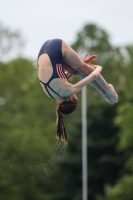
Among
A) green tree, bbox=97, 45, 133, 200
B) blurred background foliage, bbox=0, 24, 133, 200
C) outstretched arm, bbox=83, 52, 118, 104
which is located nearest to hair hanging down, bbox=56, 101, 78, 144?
outstretched arm, bbox=83, 52, 118, 104

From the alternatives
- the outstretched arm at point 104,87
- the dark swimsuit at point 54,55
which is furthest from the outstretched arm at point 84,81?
the outstretched arm at point 104,87

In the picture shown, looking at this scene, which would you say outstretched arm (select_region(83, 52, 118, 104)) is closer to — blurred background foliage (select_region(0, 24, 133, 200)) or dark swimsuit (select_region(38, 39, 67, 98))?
dark swimsuit (select_region(38, 39, 67, 98))

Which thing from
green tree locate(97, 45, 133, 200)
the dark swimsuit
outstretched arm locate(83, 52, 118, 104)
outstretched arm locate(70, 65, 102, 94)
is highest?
the dark swimsuit

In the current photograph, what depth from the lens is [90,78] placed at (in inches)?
539

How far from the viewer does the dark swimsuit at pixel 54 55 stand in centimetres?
1352

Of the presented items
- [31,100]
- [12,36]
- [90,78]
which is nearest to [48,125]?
[31,100]

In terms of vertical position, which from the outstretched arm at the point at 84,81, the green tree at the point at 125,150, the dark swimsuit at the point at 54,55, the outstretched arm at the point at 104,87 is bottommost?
the green tree at the point at 125,150

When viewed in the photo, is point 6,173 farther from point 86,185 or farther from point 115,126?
point 115,126

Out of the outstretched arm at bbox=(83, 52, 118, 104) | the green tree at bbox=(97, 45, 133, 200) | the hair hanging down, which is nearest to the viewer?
the hair hanging down

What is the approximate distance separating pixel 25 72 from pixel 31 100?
3031 millimetres

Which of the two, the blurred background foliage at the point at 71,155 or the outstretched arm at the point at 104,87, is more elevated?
the outstretched arm at the point at 104,87

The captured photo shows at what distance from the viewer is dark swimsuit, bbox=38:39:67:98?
1352 centimetres

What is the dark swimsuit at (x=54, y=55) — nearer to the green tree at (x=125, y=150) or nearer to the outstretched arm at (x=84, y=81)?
the outstretched arm at (x=84, y=81)

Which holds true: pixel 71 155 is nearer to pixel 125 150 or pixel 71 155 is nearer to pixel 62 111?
pixel 125 150
